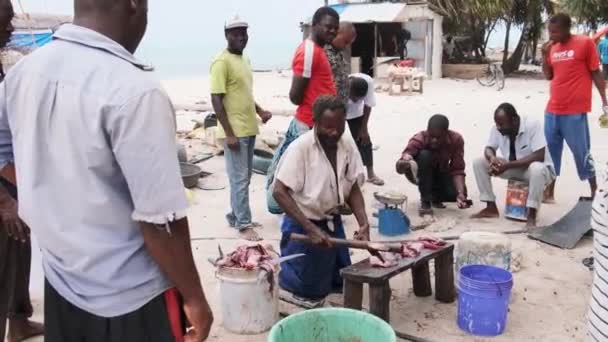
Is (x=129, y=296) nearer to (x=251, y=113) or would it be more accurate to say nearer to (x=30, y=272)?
(x=30, y=272)

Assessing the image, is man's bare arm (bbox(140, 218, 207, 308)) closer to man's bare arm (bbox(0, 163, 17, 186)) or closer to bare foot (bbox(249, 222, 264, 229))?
man's bare arm (bbox(0, 163, 17, 186))

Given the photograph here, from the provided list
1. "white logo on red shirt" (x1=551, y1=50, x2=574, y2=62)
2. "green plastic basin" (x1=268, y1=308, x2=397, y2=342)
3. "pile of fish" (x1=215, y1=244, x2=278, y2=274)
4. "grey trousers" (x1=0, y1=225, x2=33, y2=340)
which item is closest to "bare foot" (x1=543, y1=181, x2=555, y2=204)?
"white logo on red shirt" (x1=551, y1=50, x2=574, y2=62)

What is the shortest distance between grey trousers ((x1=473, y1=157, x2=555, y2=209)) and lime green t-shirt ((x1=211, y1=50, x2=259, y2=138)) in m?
2.22

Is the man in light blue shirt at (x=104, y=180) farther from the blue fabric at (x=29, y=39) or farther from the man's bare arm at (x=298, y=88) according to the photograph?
the blue fabric at (x=29, y=39)

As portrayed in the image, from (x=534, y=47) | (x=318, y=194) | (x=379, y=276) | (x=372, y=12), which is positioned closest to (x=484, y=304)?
(x=379, y=276)

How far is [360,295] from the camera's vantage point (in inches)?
137

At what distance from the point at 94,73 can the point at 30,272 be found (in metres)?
2.48

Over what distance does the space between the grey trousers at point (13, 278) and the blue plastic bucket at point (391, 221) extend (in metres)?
2.93

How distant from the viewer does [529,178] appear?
549 cm

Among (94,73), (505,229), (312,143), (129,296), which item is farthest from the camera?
(505,229)

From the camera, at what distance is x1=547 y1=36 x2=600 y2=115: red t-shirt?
19.3ft

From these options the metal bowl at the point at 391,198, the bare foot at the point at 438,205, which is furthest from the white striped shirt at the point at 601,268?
the bare foot at the point at 438,205

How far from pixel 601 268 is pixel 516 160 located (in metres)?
3.88

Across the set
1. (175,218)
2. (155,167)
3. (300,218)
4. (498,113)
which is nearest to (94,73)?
(155,167)
